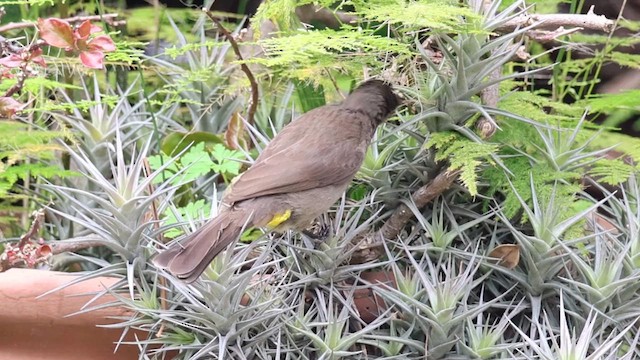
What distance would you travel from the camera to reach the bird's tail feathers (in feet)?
3.92

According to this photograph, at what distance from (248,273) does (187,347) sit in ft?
0.58

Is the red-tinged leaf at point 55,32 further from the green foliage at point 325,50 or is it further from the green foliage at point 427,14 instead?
the green foliage at point 427,14

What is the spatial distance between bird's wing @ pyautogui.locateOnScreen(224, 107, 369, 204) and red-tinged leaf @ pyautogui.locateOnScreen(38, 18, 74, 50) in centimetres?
42

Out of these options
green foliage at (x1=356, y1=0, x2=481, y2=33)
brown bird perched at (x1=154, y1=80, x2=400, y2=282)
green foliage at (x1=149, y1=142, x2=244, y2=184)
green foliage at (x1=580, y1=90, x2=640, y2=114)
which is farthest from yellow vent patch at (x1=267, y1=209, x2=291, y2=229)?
green foliage at (x1=580, y1=90, x2=640, y2=114)

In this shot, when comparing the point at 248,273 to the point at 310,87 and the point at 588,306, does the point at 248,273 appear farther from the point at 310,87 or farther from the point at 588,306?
the point at 310,87

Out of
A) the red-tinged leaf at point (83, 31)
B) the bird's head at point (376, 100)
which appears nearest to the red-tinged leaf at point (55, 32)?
the red-tinged leaf at point (83, 31)

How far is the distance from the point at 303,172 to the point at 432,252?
0.29 m

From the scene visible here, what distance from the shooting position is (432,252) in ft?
4.72

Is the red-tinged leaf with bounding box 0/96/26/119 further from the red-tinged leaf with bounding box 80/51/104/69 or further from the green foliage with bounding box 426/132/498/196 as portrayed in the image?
the green foliage with bounding box 426/132/498/196

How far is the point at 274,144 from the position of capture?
1.53 m

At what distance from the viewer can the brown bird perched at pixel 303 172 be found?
1.45 m

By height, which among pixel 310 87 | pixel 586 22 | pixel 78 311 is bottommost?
pixel 78 311

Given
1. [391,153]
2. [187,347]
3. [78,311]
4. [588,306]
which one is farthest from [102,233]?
[588,306]

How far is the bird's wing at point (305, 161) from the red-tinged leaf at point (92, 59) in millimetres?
361
